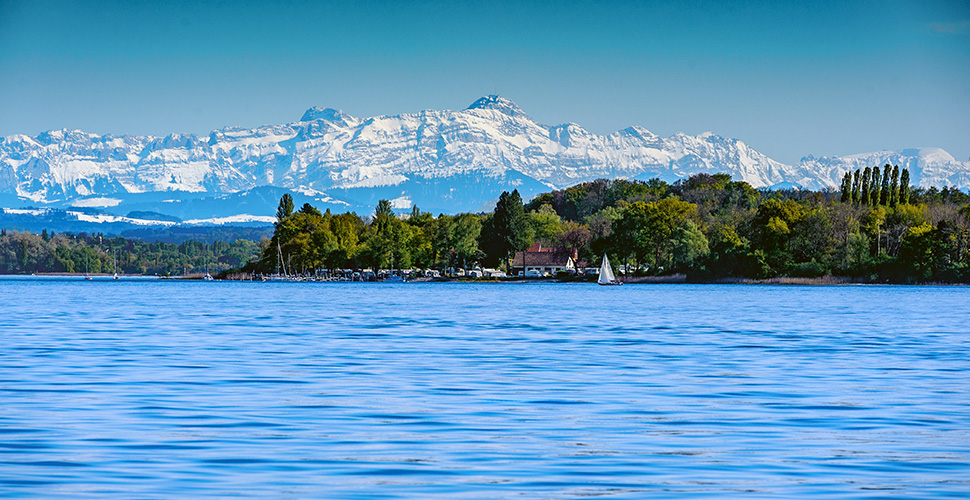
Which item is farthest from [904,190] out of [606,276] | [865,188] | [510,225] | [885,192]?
[510,225]

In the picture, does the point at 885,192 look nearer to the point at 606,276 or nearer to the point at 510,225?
the point at 606,276

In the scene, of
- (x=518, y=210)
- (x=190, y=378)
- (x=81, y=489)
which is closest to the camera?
(x=81, y=489)

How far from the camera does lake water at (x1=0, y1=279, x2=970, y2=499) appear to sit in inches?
524

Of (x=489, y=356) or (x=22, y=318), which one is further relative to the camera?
(x=22, y=318)

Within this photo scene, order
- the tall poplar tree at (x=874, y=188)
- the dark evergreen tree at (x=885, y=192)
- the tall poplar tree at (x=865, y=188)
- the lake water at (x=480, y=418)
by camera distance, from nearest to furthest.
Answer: the lake water at (x=480, y=418) < the dark evergreen tree at (x=885, y=192) < the tall poplar tree at (x=874, y=188) < the tall poplar tree at (x=865, y=188)

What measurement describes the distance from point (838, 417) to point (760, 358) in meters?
13.8

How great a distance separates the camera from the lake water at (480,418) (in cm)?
1332

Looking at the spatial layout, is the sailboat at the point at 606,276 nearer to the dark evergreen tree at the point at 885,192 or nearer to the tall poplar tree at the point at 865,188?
the tall poplar tree at the point at 865,188

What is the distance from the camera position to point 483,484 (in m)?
13.1

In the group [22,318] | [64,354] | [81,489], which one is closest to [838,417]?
[81,489]

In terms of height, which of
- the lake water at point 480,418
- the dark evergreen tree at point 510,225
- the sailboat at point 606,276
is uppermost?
the dark evergreen tree at point 510,225

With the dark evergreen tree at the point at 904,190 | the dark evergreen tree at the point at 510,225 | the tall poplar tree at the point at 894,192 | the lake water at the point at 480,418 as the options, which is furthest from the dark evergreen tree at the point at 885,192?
the lake water at the point at 480,418

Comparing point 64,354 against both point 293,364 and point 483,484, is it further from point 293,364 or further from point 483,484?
point 483,484

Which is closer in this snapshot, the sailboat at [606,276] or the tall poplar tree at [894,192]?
the sailboat at [606,276]
